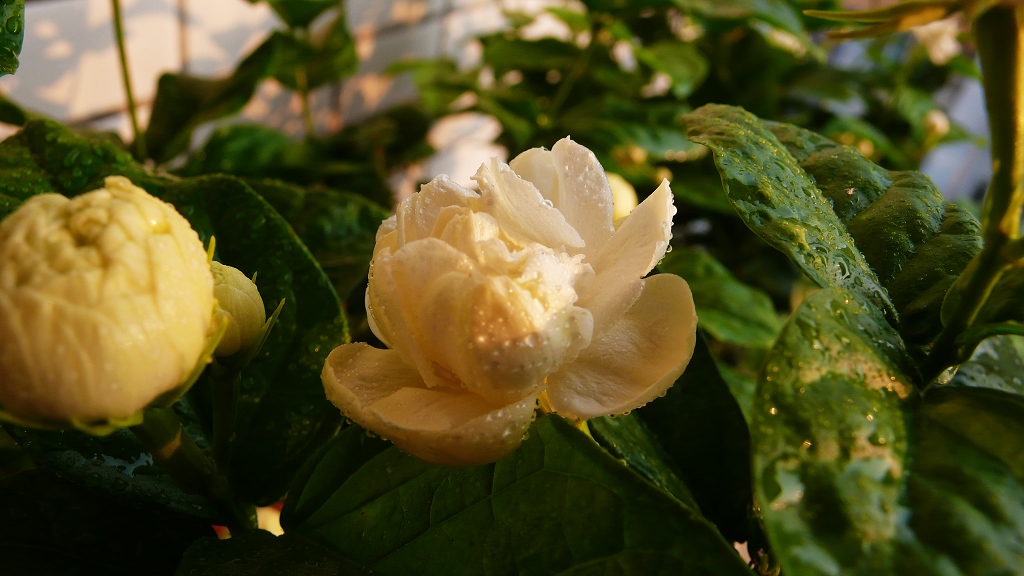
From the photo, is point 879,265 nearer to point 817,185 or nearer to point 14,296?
point 817,185

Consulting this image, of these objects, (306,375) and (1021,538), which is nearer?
(1021,538)

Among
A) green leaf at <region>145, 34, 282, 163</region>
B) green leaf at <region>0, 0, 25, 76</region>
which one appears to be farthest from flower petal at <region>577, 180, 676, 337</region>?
green leaf at <region>145, 34, 282, 163</region>

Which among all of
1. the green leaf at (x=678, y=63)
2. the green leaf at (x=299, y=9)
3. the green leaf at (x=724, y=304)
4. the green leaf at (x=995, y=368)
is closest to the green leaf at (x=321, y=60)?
the green leaf at (x=299, y=9)

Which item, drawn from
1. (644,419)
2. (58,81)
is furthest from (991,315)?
(58,81)

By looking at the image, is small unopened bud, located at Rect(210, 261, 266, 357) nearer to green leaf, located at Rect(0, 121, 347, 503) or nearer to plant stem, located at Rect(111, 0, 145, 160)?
green leaf, located at Rect(0, 121, 347, 503)

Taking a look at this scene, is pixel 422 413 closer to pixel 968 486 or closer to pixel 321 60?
pixel 968 486

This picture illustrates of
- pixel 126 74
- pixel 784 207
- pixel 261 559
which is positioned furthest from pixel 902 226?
pixel 126 74

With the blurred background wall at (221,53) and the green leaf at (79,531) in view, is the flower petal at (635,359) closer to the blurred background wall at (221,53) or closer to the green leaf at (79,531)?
the green leaf at (79,531)
